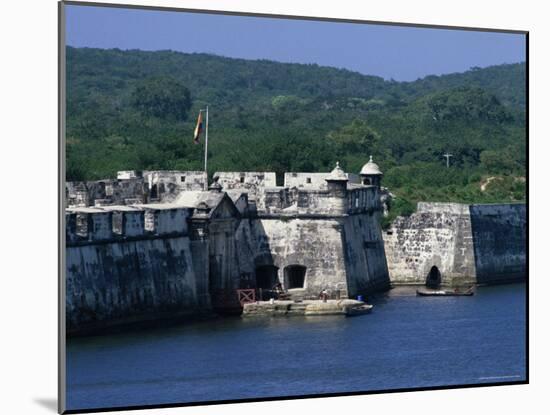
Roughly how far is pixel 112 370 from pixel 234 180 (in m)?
6.54

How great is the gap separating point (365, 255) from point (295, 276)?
2.02 meters

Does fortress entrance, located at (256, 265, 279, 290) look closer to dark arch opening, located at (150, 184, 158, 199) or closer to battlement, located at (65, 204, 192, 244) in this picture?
battlement, located at (65, 204, 192, 244)

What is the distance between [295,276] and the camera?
1177 inches

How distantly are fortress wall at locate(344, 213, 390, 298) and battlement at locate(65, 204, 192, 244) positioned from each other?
10.9 feet

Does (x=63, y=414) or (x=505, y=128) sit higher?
(x=505, y=128)

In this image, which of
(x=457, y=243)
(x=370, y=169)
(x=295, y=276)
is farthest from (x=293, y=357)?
(x=457, y=243)

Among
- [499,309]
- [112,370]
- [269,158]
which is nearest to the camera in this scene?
[112,370]

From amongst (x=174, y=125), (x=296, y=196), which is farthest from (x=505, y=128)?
(x=174, y=125)

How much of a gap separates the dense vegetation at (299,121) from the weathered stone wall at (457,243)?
1.22ft

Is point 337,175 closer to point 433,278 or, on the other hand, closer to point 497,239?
point 433,278

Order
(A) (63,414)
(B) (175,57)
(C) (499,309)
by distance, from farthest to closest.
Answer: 1. (C) (499,309)
2. (B) (175,57)
3. (A) (63,414)

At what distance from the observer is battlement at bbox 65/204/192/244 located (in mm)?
25656

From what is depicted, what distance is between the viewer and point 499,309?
2836cm

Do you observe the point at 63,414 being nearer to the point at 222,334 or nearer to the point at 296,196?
the point at 222,334
